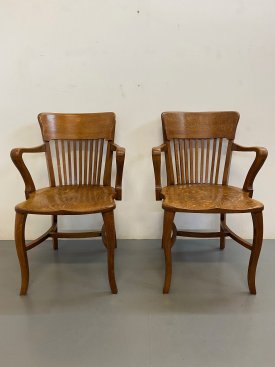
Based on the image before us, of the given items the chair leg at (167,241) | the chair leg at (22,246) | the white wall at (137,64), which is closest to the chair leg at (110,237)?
the chair leg at (167,241)

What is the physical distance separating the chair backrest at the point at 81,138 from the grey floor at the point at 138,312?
1.78 ft

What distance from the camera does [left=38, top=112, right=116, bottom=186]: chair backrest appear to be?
1854 mm

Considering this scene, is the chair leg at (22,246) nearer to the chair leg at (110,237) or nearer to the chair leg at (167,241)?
the chair leg at (110,237)

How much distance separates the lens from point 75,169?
192 centimetres

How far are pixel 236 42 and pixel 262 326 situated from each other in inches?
63.2

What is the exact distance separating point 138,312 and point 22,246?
26.4 inches

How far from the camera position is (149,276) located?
1.75 meters

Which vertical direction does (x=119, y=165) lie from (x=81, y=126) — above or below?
below

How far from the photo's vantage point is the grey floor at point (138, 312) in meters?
1.21

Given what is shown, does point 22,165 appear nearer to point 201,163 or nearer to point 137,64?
point 137,64

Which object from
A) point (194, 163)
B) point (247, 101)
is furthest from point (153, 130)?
point (247, 101)

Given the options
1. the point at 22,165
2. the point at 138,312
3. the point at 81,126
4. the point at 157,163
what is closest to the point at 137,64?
the point at 81,126

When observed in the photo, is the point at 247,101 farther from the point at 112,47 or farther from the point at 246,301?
the point at 246,301

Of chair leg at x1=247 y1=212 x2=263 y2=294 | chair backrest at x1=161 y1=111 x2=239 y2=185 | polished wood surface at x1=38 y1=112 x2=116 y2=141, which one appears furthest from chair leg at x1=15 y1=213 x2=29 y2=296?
chair leg at x1=247 y1=212 x2=263 y2=294
